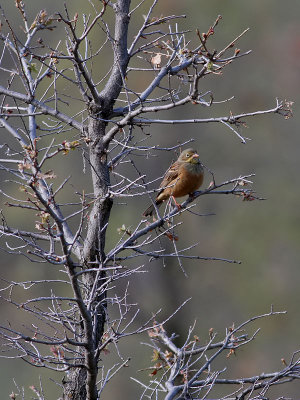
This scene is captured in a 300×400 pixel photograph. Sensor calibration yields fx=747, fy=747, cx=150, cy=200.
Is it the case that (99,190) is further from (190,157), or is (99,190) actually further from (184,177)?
(190,157)

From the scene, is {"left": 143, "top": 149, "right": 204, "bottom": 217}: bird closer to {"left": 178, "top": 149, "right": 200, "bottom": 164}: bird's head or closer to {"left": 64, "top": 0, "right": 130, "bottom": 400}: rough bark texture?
{"left": 178, "top": 149, "right": 200, "bottom": 164}: bird's head

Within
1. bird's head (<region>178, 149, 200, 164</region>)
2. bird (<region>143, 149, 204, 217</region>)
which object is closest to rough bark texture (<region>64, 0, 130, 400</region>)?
bird (<region>143, 149, 204, 217</region>)

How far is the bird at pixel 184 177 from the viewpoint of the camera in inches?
256

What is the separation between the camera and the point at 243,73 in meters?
19.2

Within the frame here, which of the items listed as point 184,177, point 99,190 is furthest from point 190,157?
point 99,190

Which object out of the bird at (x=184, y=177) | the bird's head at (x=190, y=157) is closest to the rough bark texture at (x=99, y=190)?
the bird at (x=184, y=177)

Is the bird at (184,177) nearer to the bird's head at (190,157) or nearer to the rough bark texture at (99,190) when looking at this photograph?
the bird's head at (190,157)

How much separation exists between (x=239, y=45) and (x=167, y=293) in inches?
287

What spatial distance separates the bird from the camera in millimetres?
6512

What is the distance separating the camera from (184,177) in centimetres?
652

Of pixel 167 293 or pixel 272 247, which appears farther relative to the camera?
pixel 272 247

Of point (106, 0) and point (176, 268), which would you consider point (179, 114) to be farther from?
point (106, 0)

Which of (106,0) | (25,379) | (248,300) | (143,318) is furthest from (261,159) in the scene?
(106,0)

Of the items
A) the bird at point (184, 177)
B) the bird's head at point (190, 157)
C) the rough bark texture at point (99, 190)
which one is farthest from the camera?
the bird's head at point (190, 157)
